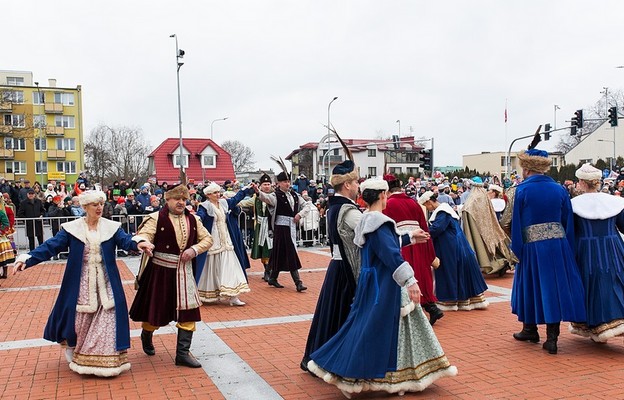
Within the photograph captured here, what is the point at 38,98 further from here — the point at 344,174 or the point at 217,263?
the point at 344,174

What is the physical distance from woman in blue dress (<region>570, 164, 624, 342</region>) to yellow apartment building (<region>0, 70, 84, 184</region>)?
75.3 m

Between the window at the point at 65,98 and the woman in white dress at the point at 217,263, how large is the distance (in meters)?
76.8

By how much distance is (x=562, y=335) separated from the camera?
23.8 ft

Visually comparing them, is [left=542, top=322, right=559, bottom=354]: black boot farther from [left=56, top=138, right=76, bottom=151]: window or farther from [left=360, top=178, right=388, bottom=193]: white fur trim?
[left=56, top=138, right=76, bottom=151]: window

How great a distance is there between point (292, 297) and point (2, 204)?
20.3 feet

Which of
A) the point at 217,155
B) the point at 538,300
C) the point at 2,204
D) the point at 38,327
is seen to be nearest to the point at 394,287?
the point at 538,300

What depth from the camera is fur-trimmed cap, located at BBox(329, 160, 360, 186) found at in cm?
566

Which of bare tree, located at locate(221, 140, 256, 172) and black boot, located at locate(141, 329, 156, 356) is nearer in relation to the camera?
black boot, located at locate(141, 329, 156, 356)

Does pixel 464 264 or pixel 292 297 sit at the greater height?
pixel 464 264

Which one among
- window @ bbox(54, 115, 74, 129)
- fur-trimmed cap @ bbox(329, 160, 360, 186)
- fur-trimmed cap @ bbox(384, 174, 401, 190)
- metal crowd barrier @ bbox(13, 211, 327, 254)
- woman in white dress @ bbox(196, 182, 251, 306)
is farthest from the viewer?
window @ bbox(54, 115, 74, 129)

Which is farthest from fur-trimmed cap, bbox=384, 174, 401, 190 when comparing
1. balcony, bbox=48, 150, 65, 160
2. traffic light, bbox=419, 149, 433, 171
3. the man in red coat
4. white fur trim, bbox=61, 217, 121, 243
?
balcony, bbox=48, 150, 65, 160

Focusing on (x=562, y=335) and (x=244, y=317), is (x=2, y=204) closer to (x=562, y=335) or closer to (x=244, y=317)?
(x=244, y=317)

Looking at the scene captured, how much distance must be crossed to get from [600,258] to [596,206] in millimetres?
529

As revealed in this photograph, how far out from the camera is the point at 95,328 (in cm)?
589
